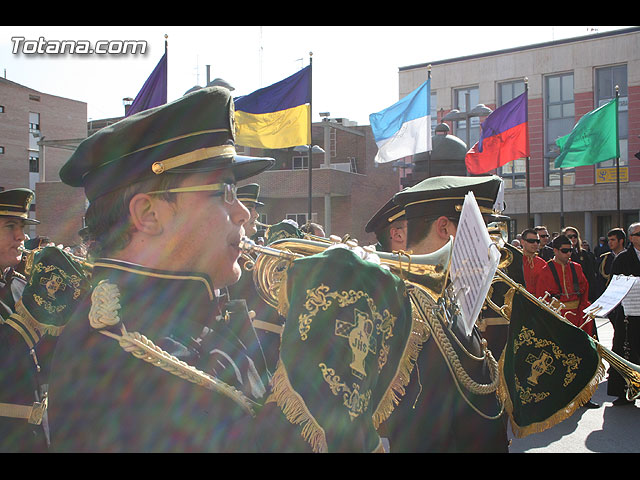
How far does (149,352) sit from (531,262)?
330 inches

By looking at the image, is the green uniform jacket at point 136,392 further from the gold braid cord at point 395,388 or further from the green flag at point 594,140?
the green flag at point 594,140

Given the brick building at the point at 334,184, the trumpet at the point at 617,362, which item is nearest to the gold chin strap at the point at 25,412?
the trumpet at the point at 617,362

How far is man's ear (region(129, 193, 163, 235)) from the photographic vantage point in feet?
5.28

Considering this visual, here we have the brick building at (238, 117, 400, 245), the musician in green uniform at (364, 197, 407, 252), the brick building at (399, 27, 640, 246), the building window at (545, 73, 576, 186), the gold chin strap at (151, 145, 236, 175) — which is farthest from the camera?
the building window at (545, 73, 576, 186)

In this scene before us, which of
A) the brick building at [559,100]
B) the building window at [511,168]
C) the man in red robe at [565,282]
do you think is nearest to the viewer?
the man in red robe at [565,282]

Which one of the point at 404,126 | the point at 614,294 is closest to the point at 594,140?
the point at 404,126

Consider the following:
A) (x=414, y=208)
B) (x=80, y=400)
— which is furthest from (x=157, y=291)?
(x=414, y=208)

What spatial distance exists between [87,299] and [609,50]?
32619mm

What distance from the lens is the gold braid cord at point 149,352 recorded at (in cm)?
146

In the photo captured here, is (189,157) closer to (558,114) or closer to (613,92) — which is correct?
(613,92)

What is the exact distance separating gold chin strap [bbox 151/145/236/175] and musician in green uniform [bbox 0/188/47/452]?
2.23m

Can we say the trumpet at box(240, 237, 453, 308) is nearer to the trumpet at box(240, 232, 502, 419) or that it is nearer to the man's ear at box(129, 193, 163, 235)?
the trumpet at box(240, 232, 502, 419)

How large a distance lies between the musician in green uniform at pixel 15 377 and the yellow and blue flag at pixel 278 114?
24.5 ft

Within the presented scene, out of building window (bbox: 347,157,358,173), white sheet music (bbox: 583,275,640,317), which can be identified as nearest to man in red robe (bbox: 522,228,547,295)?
white sheet music (bbox: 583,275,640,317)
